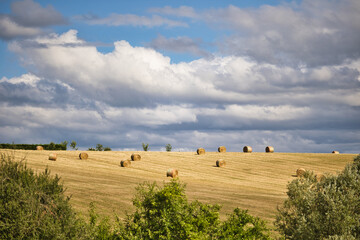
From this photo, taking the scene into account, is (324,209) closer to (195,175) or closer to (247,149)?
(195,175)

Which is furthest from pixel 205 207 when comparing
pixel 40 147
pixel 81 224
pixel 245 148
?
pixel 245 148

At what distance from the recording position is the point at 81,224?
14.2 m

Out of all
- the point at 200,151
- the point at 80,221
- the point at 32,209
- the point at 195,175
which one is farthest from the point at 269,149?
the point at 32,209

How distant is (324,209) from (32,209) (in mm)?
11074

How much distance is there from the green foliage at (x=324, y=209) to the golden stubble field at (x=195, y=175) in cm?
109

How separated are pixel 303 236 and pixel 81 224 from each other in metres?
8.45

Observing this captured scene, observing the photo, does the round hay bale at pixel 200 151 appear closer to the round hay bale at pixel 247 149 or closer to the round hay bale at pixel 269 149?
the round hay bale at pixel 247 149

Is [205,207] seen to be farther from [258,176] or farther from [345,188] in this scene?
[258,176]

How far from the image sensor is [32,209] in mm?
13211

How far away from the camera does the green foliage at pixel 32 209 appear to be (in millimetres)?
12992

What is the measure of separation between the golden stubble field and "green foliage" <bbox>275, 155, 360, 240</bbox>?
42.8 inches

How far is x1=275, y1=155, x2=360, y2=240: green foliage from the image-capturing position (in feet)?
51.4

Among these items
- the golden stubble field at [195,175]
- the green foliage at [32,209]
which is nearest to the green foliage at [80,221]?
the green foliage at [32,209]

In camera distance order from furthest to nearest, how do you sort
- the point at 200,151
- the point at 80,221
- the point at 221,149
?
the point at 221,149, the point at 200,151, the point at 80,221
